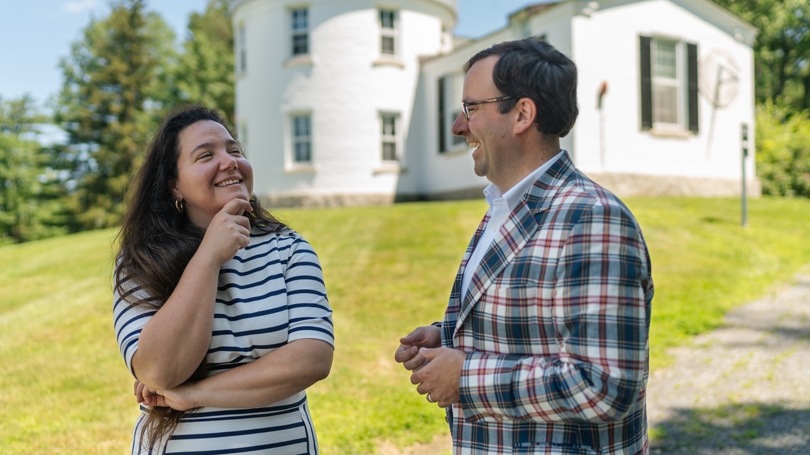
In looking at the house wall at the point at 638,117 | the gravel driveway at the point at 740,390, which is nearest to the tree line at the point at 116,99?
the house wall at the point at 638,117

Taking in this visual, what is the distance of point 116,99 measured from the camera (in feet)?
Result: 114

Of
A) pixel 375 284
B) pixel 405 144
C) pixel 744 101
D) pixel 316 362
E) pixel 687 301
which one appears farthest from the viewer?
pixel 405 144

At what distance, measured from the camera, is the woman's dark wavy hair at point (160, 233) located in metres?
2.20

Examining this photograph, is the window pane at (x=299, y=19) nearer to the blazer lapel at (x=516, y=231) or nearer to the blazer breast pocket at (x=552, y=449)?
the blazer lapel at (x=516, y=231)

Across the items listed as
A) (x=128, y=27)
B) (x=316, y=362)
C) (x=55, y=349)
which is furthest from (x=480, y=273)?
(x=128, y=27)

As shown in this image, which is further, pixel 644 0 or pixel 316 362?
pixel 644 0

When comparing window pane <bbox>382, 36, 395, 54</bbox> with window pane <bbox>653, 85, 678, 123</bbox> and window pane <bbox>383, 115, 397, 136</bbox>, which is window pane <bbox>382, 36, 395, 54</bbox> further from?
window pane <bbox>653, 85, 678, 123</bbox>

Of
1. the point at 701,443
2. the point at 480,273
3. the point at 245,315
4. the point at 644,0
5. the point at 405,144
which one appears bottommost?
the point at 701,443

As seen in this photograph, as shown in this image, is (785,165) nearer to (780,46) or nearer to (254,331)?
(780,46)

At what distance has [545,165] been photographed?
1.99 m

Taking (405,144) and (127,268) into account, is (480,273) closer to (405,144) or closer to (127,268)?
(127,268)

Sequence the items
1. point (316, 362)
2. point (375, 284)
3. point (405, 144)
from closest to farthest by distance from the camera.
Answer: point (316, 362), point (375, 284), point (405, 144)

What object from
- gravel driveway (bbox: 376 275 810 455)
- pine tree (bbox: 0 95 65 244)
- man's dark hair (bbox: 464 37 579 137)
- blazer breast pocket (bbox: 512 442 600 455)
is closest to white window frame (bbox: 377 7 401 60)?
gravel driveway (bbox: 376 275 810 455)

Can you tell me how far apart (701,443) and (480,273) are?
387 centimetres
